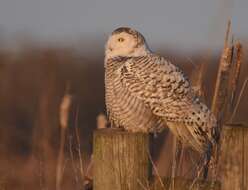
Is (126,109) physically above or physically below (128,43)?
below

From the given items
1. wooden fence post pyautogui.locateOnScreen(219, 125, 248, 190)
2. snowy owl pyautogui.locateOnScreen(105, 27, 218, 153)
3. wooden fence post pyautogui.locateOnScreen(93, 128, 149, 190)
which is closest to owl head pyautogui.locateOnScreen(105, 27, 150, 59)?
snowy owl pyautogui.locateOnScreen(105, 27, 218, 153)

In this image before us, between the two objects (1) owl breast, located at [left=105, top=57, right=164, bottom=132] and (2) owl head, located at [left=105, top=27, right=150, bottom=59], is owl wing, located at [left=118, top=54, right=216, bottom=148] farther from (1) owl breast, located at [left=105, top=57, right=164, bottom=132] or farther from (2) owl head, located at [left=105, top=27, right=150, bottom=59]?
(2) owl head, located at [left=105, top=27, right=150, bottom=59]

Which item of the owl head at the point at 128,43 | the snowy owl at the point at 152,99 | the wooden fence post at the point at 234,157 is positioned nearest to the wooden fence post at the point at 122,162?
the wooden fence post at the point at 234,157

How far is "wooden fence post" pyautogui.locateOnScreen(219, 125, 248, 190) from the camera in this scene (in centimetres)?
246

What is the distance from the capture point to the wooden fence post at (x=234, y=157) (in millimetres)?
2455

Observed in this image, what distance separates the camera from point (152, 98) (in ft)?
13.9

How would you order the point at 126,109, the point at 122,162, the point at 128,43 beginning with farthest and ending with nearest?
the point at 128,43 → the point at 126,109 → the point at 122,162

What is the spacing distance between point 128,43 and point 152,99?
49 cm

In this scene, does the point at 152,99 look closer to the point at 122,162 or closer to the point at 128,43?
A: the point at 128,43

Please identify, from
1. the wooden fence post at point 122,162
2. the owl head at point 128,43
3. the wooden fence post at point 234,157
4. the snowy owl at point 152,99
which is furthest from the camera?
the owl head at point 128,43

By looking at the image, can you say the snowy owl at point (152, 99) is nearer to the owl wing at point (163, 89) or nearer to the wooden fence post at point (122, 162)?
the owl wing at point (163, 89)

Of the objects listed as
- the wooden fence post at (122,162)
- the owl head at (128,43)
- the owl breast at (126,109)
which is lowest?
the wooden fence post at (122,162)

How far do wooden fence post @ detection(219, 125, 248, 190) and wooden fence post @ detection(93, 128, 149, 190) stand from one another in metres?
0.33

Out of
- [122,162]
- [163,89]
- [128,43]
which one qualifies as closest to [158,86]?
[163,89]
